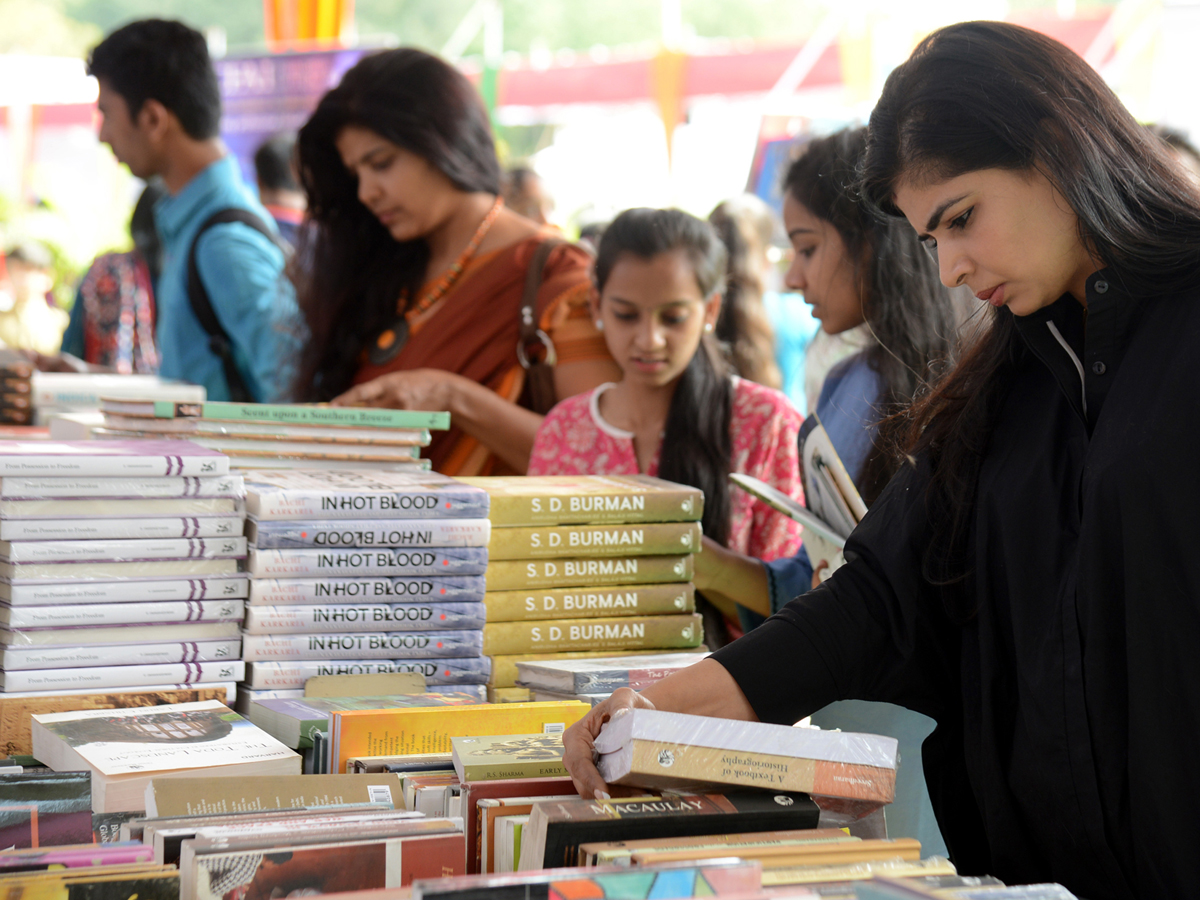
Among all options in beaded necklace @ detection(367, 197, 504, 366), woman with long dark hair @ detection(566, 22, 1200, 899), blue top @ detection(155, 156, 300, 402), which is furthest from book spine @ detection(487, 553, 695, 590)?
blue top @ detection(155, 156, 300, 402)

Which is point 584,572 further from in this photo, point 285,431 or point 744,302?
point 744,302

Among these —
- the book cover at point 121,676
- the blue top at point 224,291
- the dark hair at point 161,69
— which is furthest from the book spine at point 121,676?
the dark hair at point 161,69

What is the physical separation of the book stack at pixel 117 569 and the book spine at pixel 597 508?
0.39m

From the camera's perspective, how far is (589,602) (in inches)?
70.6

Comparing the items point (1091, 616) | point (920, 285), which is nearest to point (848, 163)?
point (920, 285)

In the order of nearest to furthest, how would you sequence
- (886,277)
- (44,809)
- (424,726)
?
(44,809) < (424,726) < (886,277)

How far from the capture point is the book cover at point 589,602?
69.0 inches

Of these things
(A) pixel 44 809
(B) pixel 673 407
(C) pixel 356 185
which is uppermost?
(C) pixel 356 185

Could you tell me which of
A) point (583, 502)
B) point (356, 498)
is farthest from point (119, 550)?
point (583, 502)

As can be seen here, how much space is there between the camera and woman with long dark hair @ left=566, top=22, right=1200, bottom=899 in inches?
45.8

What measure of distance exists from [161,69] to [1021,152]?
2739mm

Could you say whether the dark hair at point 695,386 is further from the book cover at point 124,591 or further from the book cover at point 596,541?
the book cover at point 124,591

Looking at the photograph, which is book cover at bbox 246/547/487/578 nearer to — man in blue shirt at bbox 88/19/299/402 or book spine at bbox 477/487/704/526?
book spine at bbox 477/487/704/526

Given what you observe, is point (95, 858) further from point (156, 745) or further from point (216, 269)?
point (216, 269)
